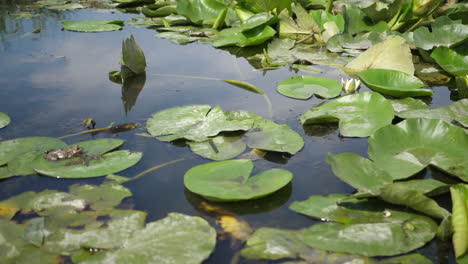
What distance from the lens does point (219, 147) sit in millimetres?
1613

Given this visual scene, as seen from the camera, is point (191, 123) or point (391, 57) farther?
point (391, 57)

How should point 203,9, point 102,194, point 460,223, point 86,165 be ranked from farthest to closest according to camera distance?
point 203,9 < point 86,165 < point 102,194 < point 460,223

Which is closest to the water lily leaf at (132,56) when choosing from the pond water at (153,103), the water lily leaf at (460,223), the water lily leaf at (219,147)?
the pond water at (153,103)

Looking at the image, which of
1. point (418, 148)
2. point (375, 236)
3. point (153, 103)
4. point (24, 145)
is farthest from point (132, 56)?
point (375, 236)

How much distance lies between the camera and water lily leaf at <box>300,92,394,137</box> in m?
1.73

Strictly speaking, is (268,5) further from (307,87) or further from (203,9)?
(307,87)

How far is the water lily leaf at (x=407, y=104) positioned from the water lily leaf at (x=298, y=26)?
1391 millimetres

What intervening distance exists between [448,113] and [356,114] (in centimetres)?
37

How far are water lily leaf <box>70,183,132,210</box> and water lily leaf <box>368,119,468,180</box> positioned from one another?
84 centimetres

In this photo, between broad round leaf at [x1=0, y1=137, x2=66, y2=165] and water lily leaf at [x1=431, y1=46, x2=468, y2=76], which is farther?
water lily leaf at [x1=431, y1=46, x2=468, y2=76]

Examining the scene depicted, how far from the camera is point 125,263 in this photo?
1.01 metres

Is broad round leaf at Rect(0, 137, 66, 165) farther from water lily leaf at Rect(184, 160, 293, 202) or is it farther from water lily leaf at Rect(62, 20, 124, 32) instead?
water lily leaf at Rect(62, 20, 124, 32)

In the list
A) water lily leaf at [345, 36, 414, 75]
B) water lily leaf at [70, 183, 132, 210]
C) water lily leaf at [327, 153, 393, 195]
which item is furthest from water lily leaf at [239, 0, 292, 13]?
water lily leaf at [70, 183, 132, 210]

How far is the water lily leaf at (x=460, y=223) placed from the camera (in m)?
1.04
